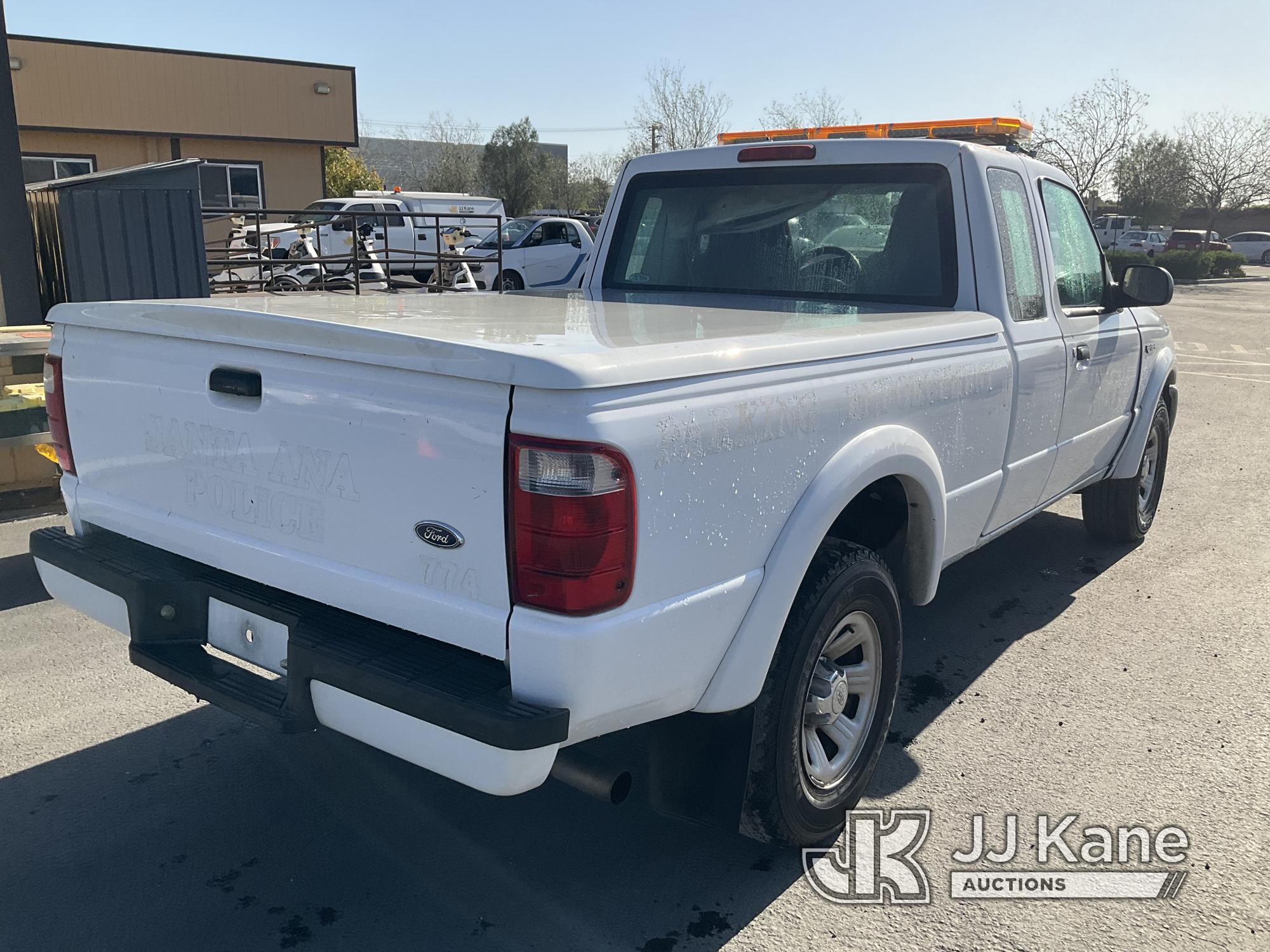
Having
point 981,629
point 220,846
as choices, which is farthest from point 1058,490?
point 220,846

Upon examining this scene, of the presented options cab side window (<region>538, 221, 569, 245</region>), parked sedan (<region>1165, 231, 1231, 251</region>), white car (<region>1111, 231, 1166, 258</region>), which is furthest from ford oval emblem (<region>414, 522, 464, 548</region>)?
parked sedan (<region>1165, 231, 1231, 251</region>)

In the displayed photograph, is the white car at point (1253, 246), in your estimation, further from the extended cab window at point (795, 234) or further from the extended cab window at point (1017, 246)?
the extended cab window at point (795, 234)

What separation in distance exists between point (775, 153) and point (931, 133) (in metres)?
0.90

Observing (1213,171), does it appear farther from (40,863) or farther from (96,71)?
(40,863)

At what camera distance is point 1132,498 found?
5.92 metres

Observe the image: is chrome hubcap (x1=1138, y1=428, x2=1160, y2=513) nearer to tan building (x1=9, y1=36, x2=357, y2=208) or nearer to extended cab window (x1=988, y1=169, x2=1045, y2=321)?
extended cab window (x1=988, y1=169, x2=1045, y2=321)

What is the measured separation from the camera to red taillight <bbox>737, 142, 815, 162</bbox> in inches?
168

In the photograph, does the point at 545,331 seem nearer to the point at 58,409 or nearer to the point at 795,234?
the point at 58,409

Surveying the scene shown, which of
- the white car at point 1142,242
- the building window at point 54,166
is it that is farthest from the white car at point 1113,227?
the building window at point 54,166

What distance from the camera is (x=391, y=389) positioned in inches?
91.7

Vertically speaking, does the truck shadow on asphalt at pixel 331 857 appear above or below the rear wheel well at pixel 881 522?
below

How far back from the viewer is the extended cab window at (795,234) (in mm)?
4047

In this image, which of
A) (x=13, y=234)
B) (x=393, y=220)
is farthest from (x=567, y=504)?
(x=393, y=220)

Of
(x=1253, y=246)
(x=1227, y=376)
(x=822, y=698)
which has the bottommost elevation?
(x=1227, y=376)
